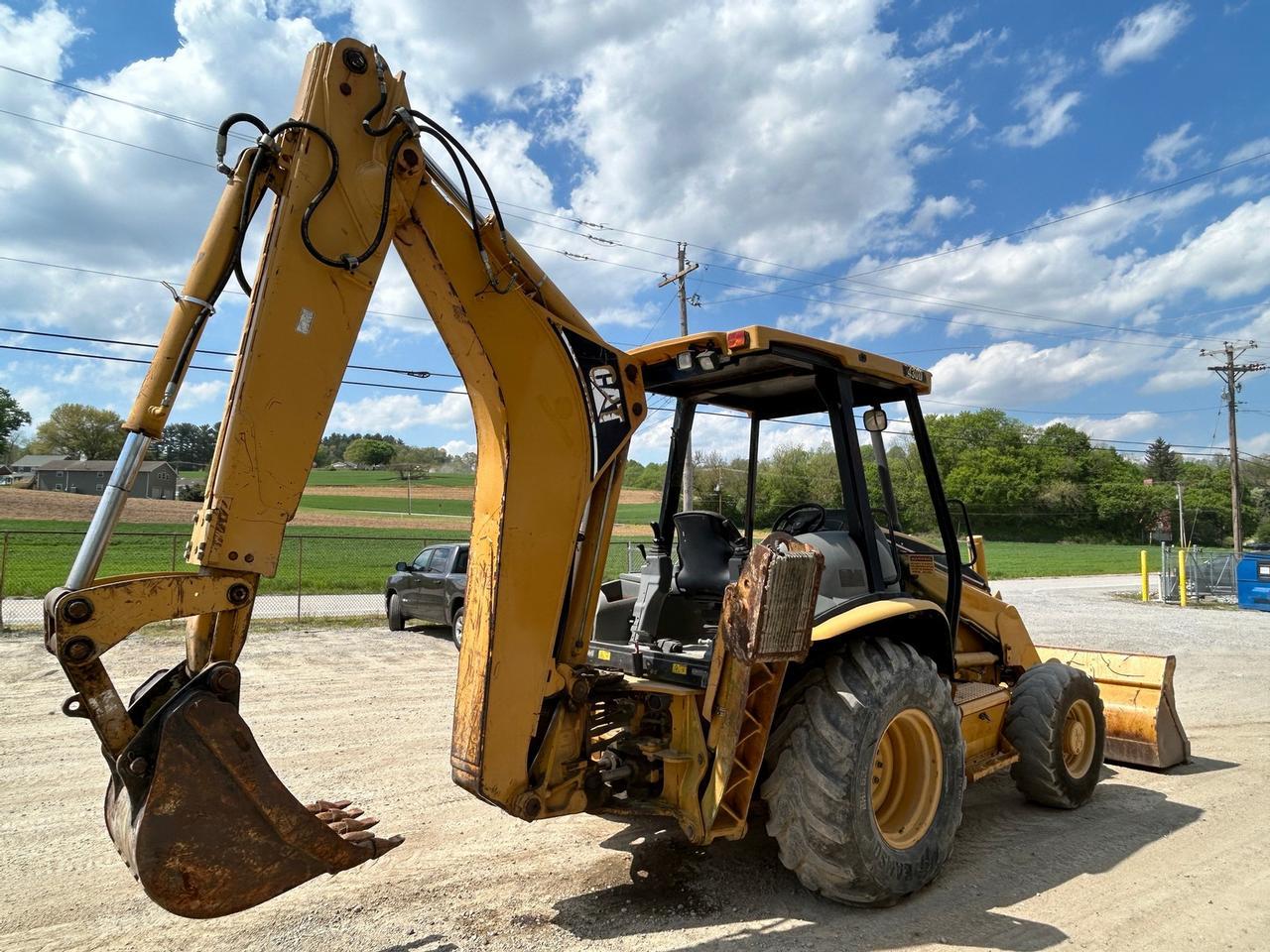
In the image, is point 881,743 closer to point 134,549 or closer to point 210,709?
point 210,709

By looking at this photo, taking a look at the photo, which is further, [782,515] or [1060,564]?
[1060,564]

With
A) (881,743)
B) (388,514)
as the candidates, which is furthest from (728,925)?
(388,514)

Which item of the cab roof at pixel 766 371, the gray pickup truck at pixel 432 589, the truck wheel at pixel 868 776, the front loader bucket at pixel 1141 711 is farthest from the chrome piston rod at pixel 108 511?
the gray pickup truck at pixel 432 589

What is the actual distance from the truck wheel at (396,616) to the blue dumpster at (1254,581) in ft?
64.7

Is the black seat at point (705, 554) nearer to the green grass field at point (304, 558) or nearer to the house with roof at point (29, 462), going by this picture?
the green grass field at point (304, 558)

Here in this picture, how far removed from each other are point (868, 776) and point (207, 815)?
2705mm

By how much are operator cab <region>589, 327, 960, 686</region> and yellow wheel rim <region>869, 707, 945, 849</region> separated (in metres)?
0.69

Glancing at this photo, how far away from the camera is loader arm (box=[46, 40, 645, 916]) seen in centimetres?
263

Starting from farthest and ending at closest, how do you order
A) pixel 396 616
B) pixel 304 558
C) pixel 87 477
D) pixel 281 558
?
pixel 87 477 < pixel 304 558 < pixel 281 558 < pixel 396 616

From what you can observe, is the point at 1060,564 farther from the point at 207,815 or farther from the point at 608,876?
the point at 207,815

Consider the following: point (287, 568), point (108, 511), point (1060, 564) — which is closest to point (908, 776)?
point (108, 511)

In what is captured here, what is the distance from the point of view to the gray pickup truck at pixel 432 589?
13.3 m

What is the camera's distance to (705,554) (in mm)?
4629

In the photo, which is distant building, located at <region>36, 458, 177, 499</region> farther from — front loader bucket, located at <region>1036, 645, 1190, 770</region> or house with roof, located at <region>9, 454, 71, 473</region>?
front loader bucket, located at <region>1036, 645, 1190, 770</region>
